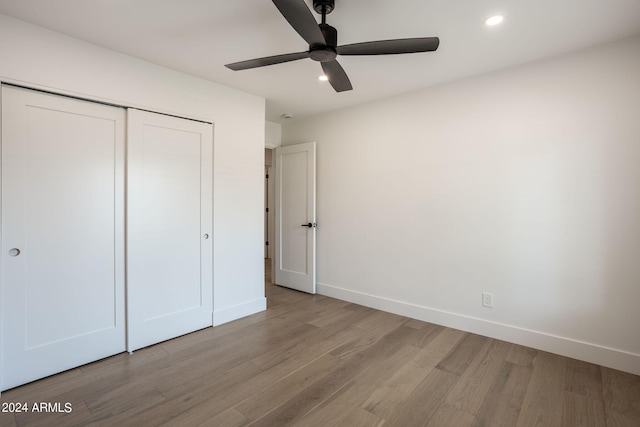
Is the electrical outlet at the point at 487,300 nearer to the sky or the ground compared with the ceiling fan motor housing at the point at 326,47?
nearer to the ground

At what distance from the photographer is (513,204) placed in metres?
2.79

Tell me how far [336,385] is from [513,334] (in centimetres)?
181

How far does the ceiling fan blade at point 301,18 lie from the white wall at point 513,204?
2.04 meters

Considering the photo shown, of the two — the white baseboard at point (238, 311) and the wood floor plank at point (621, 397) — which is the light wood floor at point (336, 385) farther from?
the white baseboard at point (238, 311)

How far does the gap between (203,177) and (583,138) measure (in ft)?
11.3

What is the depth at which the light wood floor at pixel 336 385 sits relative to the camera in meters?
1.83

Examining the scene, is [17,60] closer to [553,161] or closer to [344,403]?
[344,403]

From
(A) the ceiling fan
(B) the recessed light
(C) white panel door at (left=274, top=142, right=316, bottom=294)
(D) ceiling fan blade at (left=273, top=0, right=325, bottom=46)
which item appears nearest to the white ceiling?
(B) the recessed light

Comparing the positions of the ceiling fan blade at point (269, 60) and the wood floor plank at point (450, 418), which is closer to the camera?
the wood floor plank at point (450, 418)

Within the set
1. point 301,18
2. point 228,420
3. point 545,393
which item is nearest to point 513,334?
point 545,393

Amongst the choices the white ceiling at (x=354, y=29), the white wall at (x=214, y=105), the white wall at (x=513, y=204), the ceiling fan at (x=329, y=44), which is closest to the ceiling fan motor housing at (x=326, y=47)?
the ceiling fan at (x=329, y=44)

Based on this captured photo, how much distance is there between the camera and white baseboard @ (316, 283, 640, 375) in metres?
2.36

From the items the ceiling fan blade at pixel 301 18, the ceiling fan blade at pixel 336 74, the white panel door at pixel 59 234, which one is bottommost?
the white panel door at pixel 59 234

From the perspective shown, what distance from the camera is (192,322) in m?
3.05
